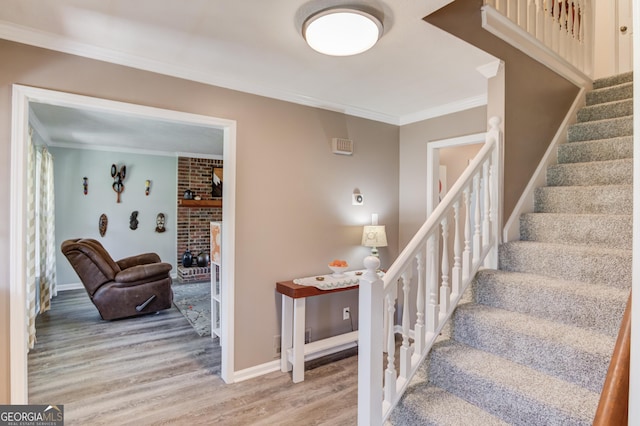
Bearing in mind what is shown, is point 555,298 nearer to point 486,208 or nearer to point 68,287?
point 486,208

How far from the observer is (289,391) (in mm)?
2648

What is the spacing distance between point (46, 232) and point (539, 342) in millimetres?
6021

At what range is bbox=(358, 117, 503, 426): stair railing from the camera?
1560 mm

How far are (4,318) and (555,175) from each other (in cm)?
387

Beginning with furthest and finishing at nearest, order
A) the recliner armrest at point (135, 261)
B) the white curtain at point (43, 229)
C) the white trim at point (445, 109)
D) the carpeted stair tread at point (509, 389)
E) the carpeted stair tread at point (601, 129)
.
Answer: the recliner armrest at point (135, 261)
the white curtain at point (43, 229)
the white trim at point (445, 109)
the carpeted stair tread at point (601, 129)
the carpeted stair tread at point (509, 389)

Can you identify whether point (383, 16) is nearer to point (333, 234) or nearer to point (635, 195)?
point (635, 195)

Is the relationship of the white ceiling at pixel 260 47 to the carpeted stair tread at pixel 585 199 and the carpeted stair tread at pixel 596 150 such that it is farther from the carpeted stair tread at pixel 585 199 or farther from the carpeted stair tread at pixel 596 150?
the carpeted stair tread at pixel 585 199

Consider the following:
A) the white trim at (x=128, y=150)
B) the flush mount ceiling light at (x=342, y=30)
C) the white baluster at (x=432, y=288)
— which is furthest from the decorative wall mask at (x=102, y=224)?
the white baluster at (x=432, y=288)

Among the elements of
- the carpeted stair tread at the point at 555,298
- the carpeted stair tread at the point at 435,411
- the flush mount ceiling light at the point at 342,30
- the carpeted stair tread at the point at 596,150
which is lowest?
the carpeted stair tread at the point at 435,411

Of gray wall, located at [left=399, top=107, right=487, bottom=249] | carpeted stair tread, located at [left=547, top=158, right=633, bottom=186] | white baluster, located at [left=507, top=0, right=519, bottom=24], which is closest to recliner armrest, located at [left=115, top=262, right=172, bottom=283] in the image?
gray wall, located at [left=399, top=107, right=487, bottom=249]

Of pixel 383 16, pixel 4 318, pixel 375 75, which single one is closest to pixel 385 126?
pixel 375 75

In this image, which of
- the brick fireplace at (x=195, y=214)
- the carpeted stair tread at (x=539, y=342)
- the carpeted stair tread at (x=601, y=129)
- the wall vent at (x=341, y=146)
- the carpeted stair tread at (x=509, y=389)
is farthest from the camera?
the brick fireplace at (x=195, y=214)

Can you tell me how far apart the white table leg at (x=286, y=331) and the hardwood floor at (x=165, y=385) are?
0.34 feet

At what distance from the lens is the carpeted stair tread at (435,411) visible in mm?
1505
